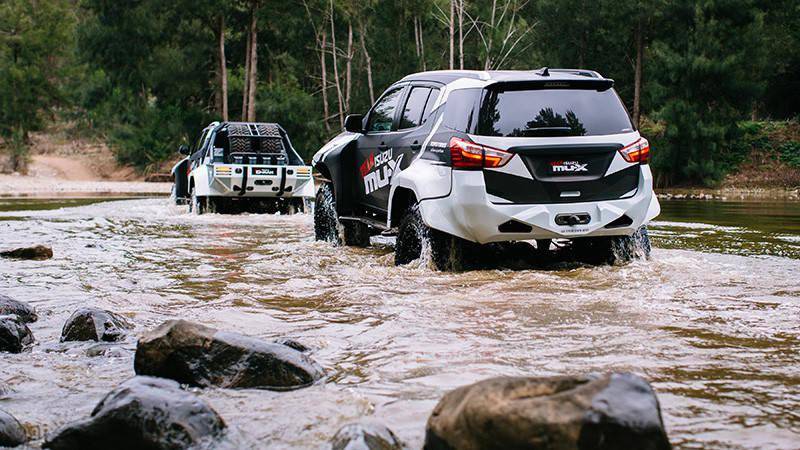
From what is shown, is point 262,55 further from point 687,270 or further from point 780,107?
point 687,270

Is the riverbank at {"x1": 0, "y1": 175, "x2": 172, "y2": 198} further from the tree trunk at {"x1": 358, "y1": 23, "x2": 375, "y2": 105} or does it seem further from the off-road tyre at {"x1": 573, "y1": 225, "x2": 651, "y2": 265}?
the off-road tyre at {"x1": 573, "y1": 225, "x2": 651, "y2": 265}

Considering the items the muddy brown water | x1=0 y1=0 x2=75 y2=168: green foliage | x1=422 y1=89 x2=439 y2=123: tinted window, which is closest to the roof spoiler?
x1=422 y1=89 x2=439 y2=123: tinted window

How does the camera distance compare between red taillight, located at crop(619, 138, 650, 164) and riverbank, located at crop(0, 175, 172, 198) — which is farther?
riverbank, located at crop(0, 175, 172, 198)

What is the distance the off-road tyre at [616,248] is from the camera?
8680 millimetres

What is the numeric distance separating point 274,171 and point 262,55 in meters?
30.9

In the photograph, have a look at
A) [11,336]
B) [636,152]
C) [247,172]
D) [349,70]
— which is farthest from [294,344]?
[349,70]

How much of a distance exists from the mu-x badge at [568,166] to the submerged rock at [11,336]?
4.21m

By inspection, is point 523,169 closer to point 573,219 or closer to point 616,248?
point 573,219

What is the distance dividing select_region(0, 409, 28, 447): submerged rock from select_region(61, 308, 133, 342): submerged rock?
1.89m

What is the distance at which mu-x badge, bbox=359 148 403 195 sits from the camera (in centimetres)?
925

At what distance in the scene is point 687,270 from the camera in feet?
28.3

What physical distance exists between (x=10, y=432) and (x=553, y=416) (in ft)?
6.70

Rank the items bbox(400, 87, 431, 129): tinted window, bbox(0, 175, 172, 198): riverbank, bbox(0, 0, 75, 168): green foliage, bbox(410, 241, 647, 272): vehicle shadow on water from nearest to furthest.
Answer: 1. bbox(410, 241, 647, 272): vehicle shadow on water
2. bbox(400, 87, 431, 129): tinted window
3. bbox(0, 175, 172, 198): riverbank
4. bbox(0, 0, 75, 168): green foliage

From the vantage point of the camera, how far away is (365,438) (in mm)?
3430
